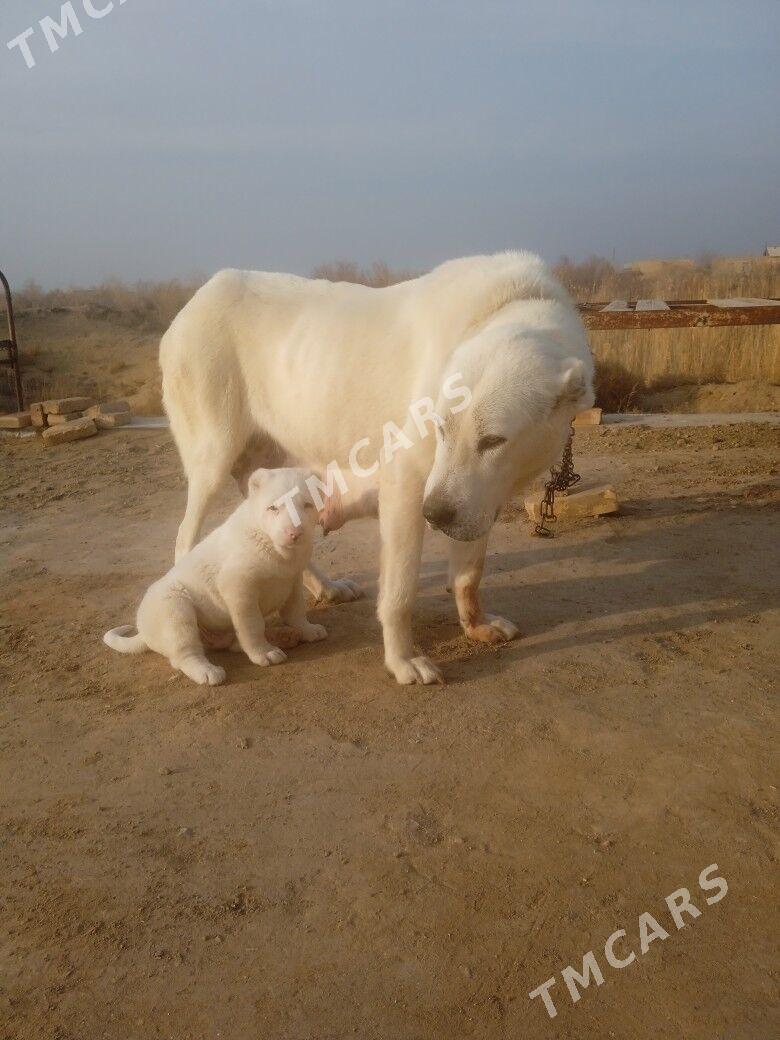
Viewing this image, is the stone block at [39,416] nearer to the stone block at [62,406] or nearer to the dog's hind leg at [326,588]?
the stone block at [62,406]

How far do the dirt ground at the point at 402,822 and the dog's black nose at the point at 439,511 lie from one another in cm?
80

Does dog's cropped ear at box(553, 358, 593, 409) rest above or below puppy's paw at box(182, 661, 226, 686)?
above

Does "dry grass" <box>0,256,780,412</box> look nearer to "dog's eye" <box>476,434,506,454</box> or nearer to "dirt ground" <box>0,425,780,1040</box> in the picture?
"dirt ground" <box>0,425,780,1040</box>

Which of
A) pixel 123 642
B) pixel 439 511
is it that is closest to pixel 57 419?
pixel 123 642

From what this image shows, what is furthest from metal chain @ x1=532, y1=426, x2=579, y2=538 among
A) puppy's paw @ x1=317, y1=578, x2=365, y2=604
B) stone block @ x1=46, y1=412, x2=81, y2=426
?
stone block @ x1=46, y1=412, x2=81, y2=426

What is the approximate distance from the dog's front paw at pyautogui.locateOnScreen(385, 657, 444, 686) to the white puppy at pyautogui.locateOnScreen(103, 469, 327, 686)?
565 mm

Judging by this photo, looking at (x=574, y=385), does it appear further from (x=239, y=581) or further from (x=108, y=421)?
(x=108, y=421)

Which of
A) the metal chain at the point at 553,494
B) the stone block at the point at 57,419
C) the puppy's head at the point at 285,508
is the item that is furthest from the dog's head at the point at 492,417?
the stone block at the point at 57,419

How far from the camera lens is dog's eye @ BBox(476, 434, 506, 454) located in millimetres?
2949

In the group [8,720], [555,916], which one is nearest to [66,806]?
[8,720]

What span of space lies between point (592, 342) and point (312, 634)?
6.93m

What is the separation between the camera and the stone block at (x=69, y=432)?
29.7 feet

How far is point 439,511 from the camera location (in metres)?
2.97

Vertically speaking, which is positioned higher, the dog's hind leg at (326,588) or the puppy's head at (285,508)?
the puppy's head at (285,508)
